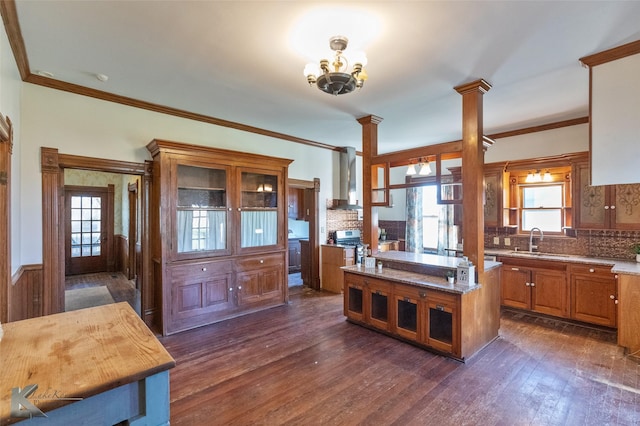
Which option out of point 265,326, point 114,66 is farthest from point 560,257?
point 114,66

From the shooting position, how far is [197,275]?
3.97 m

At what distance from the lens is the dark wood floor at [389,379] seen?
2250 millimetres

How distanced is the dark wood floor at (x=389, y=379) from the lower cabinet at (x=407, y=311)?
0.49 ft

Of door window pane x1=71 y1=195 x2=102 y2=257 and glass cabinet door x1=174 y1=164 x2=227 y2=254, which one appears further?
door window pane x1=71 y1=195 x2=102 y2=257

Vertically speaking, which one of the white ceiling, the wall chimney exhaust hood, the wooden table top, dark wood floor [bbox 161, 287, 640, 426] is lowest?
dark wood floor [bbox 161, 287, 640, 426]

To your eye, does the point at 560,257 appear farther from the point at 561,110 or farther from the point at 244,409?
the point at 244,409

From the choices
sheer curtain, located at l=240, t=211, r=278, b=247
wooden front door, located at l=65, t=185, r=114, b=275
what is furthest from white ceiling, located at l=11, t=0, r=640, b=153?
wooden front door, located at l=65, t=185, r=114, b=275

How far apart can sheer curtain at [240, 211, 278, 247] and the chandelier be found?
8.39 ft

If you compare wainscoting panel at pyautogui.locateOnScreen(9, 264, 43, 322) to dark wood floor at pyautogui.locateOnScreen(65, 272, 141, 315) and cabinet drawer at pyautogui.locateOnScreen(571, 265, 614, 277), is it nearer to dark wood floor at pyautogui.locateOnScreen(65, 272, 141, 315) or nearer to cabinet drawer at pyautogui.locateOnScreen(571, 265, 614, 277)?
dark wood floor at pyautogui.locateOnScreen(65, 272, 141, 315)

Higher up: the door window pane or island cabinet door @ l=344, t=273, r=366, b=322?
the door window pane

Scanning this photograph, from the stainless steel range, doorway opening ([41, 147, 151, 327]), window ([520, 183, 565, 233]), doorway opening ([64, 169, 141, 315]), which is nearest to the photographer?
doorway opening ([41, 147, 151, 327])

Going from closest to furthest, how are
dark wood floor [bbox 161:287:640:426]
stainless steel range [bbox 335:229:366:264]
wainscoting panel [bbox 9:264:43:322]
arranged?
dark wood floor [bbox 161:287:640:426], wainscoting panel [bbox 9:264:43:322], stainless steel range [bbox 335:229:366:264]

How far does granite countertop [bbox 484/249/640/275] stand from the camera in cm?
331

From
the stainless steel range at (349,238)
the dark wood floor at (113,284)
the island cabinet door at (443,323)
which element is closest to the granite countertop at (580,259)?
the island cabinet door at (443,323)
